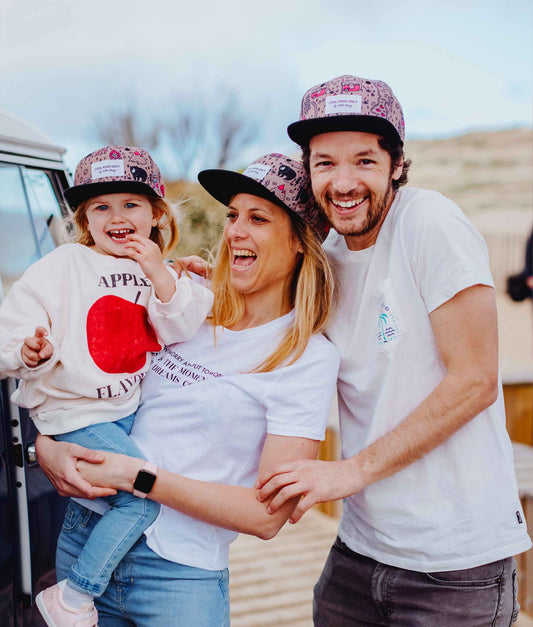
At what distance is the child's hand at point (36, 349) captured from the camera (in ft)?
5.97

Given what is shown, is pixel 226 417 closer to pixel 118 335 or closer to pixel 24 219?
pixel 118 335

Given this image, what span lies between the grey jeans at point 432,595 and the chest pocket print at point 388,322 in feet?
2.09

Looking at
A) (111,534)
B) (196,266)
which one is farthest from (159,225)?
(111,534)

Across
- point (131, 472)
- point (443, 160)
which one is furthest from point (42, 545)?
point (443, 160)

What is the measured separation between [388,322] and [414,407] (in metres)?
0.24

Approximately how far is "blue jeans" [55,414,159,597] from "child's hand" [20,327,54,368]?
297 mm

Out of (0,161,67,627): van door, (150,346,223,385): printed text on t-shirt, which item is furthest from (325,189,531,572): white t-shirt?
(0,161,67,627): van door

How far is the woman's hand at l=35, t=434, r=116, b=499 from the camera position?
1882mm

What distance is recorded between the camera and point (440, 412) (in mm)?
1816

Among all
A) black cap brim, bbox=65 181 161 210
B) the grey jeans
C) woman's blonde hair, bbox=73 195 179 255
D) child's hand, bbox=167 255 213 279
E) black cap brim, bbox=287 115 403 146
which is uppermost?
black cap brim, bbox=287 115 403 146

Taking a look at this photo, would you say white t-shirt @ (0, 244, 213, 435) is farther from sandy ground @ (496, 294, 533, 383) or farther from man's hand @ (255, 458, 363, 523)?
sandy ground @ (496, 294, 533, 383)

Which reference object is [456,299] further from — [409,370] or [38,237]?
[38,237]

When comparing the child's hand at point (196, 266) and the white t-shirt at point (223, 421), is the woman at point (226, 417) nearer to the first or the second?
the white t-shirt at point (223, 421)

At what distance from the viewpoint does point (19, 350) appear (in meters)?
1.85
